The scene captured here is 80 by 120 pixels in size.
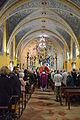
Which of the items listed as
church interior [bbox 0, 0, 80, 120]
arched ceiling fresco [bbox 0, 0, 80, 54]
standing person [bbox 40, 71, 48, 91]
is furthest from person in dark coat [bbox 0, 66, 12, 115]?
standing person [bbox 40, 71, 48, 91]

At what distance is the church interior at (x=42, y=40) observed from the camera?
11477 mm

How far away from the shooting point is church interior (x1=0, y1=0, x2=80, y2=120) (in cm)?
1148

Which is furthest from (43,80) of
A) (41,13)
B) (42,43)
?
(42,43)

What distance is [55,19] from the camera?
2686cm

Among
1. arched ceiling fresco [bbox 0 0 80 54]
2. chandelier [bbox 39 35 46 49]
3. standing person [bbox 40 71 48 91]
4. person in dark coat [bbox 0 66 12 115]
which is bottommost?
person in dark coat [bbox 0 66 12 115]

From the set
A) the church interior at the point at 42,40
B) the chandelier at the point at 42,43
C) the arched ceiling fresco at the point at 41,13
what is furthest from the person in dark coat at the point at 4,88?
the chandelier at the point at 42,43

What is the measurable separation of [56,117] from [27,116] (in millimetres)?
1118

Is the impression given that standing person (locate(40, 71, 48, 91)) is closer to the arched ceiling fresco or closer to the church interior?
the church interior

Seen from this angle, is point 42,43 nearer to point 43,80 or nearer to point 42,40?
point 42,40

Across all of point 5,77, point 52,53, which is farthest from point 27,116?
point 52,53

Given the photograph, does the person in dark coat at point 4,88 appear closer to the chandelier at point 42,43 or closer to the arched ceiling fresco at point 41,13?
the arched ceiling fresco at point 41,13

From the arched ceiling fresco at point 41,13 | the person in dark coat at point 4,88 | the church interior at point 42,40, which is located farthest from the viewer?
the arched ceiling fresco at point 41,13

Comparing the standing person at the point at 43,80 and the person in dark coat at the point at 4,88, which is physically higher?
the standing person at the point at 43,80

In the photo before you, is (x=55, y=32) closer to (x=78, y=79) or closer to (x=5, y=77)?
(x=78, y=79)
